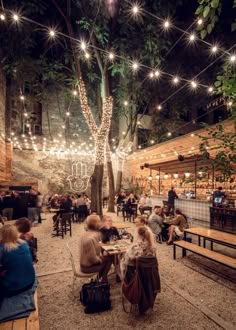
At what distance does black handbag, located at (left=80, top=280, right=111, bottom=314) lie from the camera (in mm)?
3256

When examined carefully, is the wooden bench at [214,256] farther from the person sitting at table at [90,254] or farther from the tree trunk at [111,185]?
the tree trunk at [111,185]

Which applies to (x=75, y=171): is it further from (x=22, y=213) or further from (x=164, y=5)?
(x=164, y=5)

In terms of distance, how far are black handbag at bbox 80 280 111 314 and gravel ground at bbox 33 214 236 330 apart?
0.09 meters

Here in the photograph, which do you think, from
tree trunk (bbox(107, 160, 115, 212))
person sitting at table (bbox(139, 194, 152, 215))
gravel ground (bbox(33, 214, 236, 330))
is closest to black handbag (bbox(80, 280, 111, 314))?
gravel ground (bbox(33, 214, 236, 330))

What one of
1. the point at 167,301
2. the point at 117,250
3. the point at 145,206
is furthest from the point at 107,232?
the point at 145,206

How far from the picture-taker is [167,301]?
3553 mm

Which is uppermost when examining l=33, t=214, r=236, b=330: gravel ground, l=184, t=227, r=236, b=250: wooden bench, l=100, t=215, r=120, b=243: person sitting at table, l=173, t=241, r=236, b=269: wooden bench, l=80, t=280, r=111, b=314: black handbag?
l=100, t=215, r=120, b=243: person sitting at table

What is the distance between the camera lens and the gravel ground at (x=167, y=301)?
2998 millimetres

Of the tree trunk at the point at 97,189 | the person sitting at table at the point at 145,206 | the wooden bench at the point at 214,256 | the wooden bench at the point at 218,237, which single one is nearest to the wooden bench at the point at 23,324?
the wooden bench at the point at 214,256

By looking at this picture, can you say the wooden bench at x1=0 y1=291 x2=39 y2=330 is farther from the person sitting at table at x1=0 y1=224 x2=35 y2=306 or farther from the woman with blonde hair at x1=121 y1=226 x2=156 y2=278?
the woman with blonde hair at x1=121 y1=226 x2=156 y2=278

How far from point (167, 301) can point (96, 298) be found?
121 cm

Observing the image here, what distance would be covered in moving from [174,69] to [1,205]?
1489 centimetres

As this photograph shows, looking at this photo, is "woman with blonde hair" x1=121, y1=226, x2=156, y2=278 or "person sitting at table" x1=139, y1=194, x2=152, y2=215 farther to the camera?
"person sitting at table" x1=139, y1=194, x2=152, y2=215

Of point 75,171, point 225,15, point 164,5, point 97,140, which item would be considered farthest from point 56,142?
point 225,15
